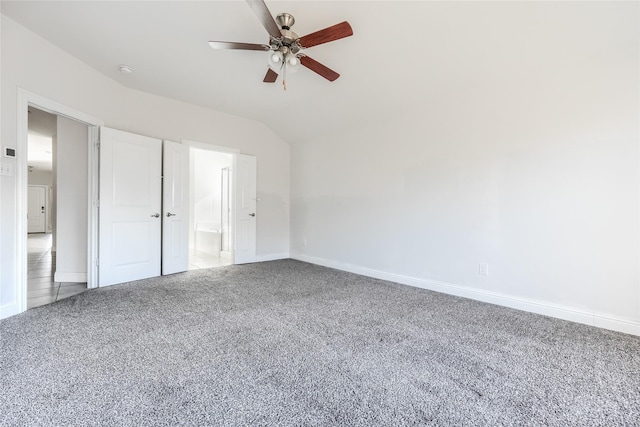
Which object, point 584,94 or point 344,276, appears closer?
point 584,94

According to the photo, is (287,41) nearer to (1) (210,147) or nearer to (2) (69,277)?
(1) (210,147)

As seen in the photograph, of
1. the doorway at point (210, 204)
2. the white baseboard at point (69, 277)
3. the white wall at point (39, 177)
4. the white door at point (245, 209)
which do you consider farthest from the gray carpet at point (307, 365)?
the white wall at point (39, 177)

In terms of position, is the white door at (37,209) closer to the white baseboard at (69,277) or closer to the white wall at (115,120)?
the white baseboard at (69,277)

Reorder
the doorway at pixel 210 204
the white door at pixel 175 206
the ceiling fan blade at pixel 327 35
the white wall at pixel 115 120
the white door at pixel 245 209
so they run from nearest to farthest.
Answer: the ceiling fan blade at pixel 327 35 < the white wall at pixel 115 120 < the white door at pixel 175 206 < the white door at pixel 245 209 < the doorway at pixel 210 204

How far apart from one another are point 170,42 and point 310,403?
3.44 m

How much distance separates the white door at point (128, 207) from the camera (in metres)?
3.60

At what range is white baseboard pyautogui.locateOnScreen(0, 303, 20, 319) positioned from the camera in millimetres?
2473

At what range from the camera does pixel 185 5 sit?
95.1 inches

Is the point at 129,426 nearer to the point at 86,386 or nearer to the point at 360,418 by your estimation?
the point at 86,386

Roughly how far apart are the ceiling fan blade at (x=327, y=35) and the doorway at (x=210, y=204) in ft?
13.6

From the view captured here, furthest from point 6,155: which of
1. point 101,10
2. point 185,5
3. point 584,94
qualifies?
point 584,94

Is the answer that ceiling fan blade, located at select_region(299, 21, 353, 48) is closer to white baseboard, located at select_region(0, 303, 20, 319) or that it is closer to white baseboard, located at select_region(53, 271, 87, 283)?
white baseboard, located at select_region(0, 303, 20, 319)

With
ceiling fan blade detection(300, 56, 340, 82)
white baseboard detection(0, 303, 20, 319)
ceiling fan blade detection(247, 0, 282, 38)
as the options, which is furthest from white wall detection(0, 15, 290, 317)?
ceiling fan blade detection(300, 56, 340, 82)

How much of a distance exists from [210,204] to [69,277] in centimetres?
329
